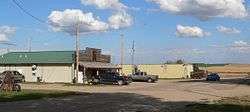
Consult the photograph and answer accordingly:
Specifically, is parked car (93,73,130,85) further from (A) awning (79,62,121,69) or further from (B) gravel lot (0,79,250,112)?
(B) gravel lot (0,79,250,112)

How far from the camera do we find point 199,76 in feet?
329

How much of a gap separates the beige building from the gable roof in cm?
2923

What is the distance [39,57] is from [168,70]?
3603 centimetres

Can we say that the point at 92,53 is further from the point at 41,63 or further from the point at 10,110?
the point at 10,110

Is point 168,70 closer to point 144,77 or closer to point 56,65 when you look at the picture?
point 144,77

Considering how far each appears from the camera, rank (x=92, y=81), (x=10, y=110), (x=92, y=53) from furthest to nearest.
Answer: (x=92, y=53), (x=92, y=81), (x=10, y=110)

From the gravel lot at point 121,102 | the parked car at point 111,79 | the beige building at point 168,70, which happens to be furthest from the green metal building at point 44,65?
the beige building at point 168,70

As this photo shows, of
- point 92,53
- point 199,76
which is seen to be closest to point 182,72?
point 199,76

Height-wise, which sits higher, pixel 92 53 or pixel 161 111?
pixel 92 53

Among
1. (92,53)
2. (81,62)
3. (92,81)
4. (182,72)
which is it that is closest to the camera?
(92,81)

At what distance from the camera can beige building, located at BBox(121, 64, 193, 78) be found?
10006cm

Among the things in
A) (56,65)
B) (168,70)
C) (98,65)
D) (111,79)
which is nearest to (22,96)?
(111,79)

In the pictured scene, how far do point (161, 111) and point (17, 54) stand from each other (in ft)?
180

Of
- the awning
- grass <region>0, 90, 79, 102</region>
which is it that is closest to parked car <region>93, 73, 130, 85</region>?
the awning
